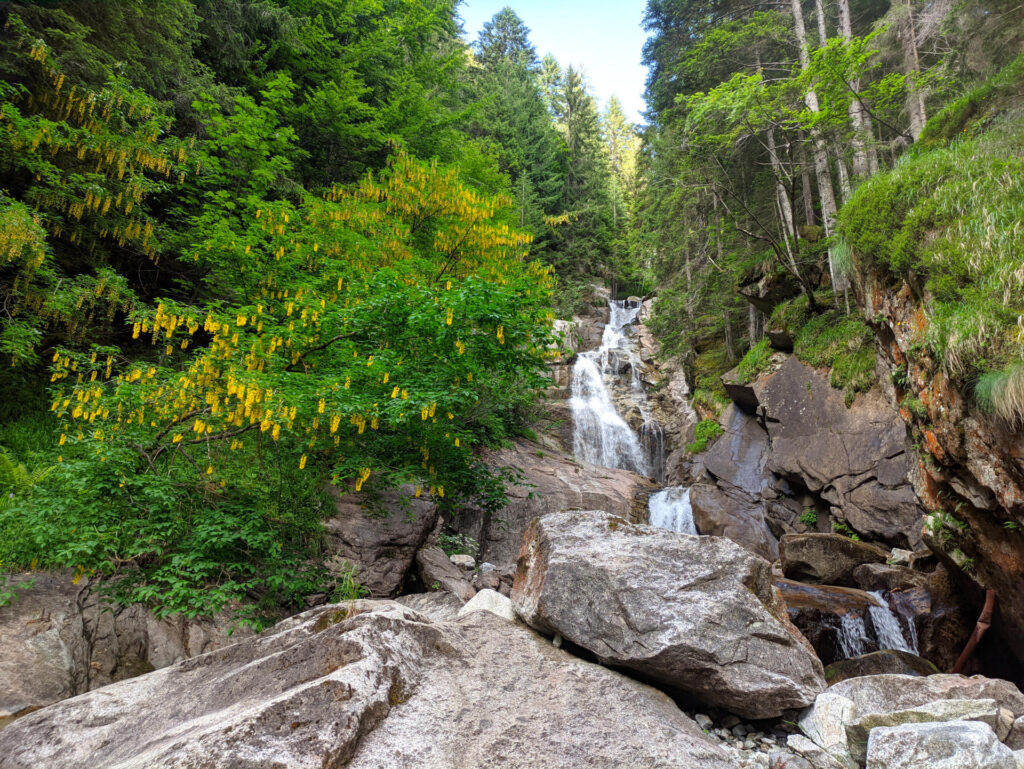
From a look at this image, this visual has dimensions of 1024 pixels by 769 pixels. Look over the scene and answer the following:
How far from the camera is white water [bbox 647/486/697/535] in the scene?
13.6 m

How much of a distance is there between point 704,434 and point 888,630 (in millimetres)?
8918

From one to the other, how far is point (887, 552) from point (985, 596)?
3.95 metres

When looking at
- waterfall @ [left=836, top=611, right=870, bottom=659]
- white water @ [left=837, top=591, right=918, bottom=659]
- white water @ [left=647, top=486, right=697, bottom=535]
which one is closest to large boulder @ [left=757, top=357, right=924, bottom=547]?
white water @ [left=647, top=486, right=697, bottom=535]

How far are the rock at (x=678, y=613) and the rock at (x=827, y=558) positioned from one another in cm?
654

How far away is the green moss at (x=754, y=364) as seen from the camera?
14.8m

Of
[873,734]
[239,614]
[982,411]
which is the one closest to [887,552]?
[982,411]

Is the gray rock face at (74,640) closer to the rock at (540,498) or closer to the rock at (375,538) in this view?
the rock at (375,538)

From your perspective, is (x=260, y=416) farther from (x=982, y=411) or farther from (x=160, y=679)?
(x=982, y=411)

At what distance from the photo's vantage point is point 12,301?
7273 mm

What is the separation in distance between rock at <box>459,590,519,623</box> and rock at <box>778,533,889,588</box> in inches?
303

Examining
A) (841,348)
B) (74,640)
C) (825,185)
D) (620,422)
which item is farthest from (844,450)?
(74,640)

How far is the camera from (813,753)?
3291 mm

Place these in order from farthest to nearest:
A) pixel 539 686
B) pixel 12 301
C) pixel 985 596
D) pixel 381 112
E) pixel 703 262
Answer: pixel 703 262
pixel 381 112
pixel 12 301
pixel 985 596
pixel 539 686

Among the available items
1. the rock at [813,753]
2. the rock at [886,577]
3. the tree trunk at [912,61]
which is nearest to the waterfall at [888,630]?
the rock at [886,577]
